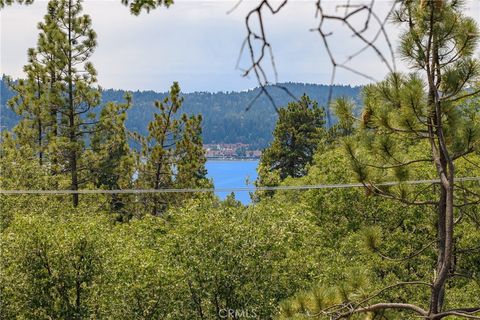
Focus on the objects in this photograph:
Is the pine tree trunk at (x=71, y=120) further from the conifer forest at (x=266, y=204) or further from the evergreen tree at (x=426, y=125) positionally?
the evergreen tree at (x=426, y=125)

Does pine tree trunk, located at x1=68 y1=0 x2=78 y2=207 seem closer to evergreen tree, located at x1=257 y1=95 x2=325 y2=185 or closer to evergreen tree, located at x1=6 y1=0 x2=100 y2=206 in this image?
evergreen tree, located at x1=6 y1=0 x2=100 y2=206

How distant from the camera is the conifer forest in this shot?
5328 mm

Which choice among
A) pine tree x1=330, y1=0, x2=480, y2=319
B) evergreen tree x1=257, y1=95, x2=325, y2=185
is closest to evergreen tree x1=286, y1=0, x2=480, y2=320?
pine tree x1=330, y1=0, x2=480, y2=319

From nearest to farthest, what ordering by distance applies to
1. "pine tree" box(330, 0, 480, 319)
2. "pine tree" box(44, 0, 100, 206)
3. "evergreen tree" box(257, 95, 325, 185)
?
"pine tree" box(330, 0, 480, 319), "pine tree" box(44, 0, 100, 206), "evergreen tree" box(257, 95, 325, 185)

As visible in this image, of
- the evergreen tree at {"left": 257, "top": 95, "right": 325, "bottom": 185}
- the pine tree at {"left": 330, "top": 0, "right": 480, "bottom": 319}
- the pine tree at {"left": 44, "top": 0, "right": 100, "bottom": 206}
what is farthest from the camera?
the evergreen tree at {"left": 257, "top": 95, "right": 325, "bottom": 185}

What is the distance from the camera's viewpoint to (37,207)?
69.7ft

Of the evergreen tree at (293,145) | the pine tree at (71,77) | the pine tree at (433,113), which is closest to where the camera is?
the pine tree at (433,113)

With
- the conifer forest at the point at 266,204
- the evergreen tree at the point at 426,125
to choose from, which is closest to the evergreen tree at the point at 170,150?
the conifer forest at the point at 266,204

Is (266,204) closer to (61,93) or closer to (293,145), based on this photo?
(61,93)

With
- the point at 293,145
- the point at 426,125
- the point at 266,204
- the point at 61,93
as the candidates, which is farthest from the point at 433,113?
the point at 293,145

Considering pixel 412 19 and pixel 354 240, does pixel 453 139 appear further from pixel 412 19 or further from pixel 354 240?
pixel 354 240

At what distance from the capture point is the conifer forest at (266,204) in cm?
533

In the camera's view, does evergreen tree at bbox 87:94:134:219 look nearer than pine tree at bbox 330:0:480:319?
No

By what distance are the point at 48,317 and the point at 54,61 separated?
40.3ft
